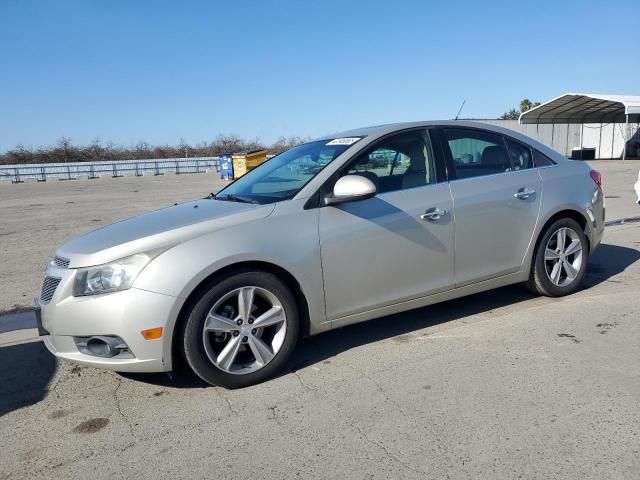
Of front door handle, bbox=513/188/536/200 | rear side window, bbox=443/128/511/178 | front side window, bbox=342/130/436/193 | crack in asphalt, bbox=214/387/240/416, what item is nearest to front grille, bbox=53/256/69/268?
crack in asphalt, bbox=214/387/240/416

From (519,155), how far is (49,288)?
3.88 meters

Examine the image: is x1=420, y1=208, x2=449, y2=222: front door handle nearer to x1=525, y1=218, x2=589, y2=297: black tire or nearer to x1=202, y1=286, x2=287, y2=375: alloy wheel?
x1=525, y1=218, x2=589, y2=297: black tire

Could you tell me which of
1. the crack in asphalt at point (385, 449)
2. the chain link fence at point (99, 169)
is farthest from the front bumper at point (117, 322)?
the chain link fence at point (99, 169)

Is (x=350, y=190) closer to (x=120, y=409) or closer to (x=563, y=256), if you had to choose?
(x=120, y=409)

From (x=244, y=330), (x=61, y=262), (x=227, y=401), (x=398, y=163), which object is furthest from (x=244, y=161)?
(x=227, y=401)

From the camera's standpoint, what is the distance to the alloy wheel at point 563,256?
4840 millimetres

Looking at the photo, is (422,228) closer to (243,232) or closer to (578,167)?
(243,232)

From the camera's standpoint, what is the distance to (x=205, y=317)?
3.28 m

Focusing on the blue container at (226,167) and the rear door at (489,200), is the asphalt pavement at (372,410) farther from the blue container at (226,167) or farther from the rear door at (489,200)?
the blue container at (226,167)

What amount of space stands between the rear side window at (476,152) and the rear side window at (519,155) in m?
0.06

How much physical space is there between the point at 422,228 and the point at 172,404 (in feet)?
6.94

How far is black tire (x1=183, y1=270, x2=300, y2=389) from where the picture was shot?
3258 millimetres

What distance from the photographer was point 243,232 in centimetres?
342

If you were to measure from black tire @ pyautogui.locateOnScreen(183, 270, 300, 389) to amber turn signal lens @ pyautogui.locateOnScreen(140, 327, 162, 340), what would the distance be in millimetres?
157
